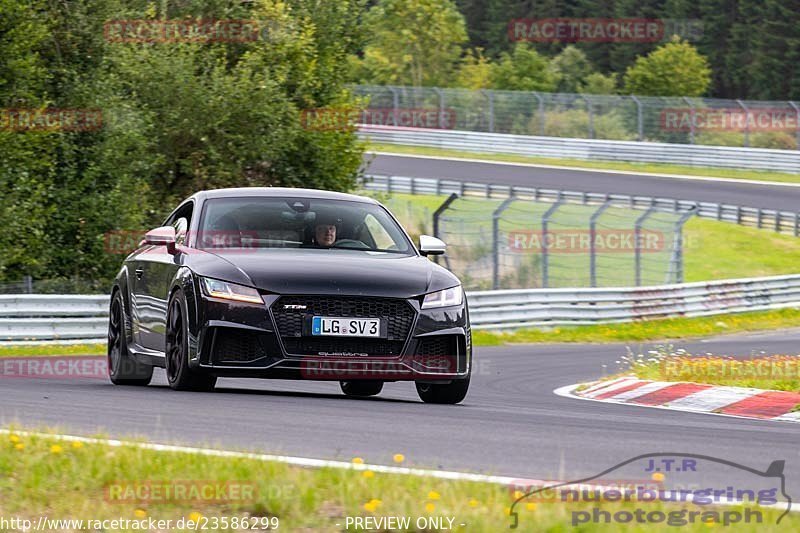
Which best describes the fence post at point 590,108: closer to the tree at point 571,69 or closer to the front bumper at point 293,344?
the tree at point 571,69

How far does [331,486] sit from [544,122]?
46811 mm

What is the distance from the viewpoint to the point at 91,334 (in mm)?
19594

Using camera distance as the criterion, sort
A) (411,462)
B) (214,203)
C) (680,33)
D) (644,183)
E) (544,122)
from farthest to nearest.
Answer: (680,33) < (544,122) < (644,183) < (214,203) < (411,462)

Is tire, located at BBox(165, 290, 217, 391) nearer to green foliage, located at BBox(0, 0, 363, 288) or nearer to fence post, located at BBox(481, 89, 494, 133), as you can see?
green foliage, located at BBox(0, 0, 363, 288)

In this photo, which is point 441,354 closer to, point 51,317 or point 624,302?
point 51,317

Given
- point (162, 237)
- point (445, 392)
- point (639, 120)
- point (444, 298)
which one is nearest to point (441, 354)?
point (444, 298)

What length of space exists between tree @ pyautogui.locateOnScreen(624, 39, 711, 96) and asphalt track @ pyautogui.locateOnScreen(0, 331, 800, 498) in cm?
6712

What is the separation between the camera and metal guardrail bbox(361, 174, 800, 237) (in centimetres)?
4009

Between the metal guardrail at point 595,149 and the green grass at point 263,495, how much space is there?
44904mm

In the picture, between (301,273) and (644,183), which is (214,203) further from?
(644,183)

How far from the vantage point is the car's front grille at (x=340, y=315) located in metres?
9.11

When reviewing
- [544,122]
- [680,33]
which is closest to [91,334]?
[544,122]

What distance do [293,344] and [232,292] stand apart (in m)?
0.51

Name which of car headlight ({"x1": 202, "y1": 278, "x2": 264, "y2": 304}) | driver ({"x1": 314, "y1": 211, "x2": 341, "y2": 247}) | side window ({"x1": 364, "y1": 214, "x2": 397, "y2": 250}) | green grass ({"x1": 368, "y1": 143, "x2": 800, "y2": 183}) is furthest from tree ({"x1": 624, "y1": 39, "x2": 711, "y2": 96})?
car headlight ({"x1": 202, "y1": 278, "x2": 264, "y2": 304})
